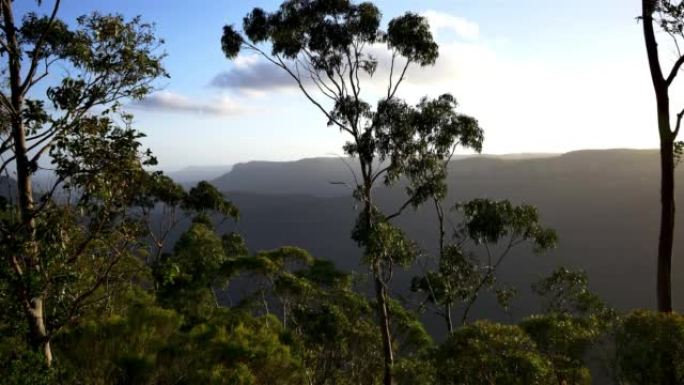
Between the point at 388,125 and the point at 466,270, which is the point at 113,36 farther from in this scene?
the point at 466,270

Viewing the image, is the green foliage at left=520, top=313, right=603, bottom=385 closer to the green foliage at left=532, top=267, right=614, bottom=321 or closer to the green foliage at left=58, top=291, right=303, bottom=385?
the green foliage at left=58, top=291, right=303, bottom=385

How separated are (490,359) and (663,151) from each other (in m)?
6.47

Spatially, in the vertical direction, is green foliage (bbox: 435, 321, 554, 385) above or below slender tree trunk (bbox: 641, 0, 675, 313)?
below

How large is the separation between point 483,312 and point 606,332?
69282 millimetres

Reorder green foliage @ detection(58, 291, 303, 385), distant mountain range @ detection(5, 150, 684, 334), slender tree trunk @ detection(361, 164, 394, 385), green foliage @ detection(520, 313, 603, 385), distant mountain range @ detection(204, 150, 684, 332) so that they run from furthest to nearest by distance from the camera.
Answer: distant mountain range @ detection(204, 150, 684, 332) < distant mountain range @ detection(5, 150, 684, 334) < slender tree trunk @ detection(361, 164, 394, 385) < green foliage @ detection(58, 291, 303, 385) < green foliage @ detection(520, 313, 603, 385)

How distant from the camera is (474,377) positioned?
740cm

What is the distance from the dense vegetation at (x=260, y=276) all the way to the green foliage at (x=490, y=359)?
0.02 m

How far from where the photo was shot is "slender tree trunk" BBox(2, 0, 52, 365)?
6.96m

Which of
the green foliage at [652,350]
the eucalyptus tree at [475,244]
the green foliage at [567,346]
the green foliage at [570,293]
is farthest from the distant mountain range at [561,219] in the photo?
the green foliage at [652,350]

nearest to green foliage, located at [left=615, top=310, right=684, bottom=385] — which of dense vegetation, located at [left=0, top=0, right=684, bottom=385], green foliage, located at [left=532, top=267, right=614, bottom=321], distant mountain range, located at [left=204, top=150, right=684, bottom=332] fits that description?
dense vegetation, located at [left=0, top=0, right=684, bottom=385]

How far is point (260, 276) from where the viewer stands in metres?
23.7

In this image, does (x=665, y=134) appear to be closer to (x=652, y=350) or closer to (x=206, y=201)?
(x=652, y=350)

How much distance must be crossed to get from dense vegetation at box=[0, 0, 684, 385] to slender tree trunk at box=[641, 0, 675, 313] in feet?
1.82

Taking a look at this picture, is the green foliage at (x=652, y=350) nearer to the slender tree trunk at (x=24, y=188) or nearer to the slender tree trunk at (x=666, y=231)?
the slender tree trunk at (x=666, y=231)
